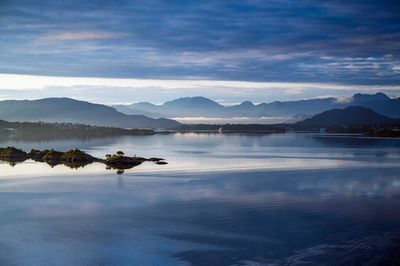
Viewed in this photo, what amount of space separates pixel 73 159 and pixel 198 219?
1212 inches

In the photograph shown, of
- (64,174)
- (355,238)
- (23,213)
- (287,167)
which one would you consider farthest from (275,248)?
(287,167)

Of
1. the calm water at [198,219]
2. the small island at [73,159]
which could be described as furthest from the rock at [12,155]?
the calm water at [198,219]

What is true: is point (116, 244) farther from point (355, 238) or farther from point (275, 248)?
point (355, 238)

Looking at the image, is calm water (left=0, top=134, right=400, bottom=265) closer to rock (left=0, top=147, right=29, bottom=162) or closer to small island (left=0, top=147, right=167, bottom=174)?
small island (left=0, top=147, right=167, bottom=174)

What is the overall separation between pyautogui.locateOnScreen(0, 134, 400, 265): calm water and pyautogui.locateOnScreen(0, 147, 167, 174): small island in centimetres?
799

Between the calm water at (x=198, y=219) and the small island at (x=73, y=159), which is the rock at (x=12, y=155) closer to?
the small island at (x=73, y=159)

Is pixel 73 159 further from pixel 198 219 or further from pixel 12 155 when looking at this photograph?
pixel 198 219

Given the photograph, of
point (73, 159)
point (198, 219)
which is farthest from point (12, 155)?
point (198, 219)

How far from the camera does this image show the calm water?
1589 centimetres

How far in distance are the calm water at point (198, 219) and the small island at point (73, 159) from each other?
7.99 metres

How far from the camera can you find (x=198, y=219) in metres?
21.1

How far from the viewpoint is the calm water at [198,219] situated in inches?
626

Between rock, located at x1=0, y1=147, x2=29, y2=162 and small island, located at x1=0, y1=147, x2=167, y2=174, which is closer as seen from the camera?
small island, located at x1=0, y1=147, x2=167, y2=174

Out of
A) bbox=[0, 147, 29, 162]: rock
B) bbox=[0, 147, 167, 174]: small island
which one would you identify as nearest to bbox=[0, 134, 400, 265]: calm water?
bbox=[0, 147, 167, 174]: small island
